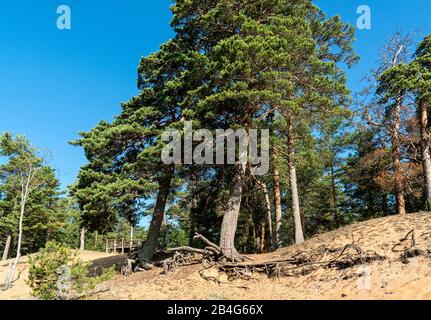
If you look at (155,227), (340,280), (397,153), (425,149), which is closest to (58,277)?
(340,280)

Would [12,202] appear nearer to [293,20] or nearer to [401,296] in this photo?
[293,20]

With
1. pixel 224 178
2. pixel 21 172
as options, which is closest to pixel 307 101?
pixel 224 178

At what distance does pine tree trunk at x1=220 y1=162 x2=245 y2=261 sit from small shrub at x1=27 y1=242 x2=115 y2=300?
16.9 ft

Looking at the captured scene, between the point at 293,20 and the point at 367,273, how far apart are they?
9.91 meters

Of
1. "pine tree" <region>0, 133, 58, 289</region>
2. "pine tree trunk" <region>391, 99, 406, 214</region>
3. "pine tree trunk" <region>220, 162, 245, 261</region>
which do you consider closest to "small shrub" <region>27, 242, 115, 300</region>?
"pine tree trunk" <region>220, 162, 245, 261</region>

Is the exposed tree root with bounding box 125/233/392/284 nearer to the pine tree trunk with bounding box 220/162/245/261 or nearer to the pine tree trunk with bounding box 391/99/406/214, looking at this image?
the pine tree trunk with bounding box 220/162/245/261

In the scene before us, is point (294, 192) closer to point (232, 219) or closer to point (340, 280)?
point (232, 219)

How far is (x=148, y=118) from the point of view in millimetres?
15242

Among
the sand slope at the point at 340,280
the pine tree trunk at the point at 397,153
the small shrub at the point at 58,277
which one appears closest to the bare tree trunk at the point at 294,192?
the sand slope at the point at 340,280

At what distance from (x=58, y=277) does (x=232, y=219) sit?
6.48 metres

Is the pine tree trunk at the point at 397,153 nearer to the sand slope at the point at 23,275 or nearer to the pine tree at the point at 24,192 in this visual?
the sand slope at the point at 23,275

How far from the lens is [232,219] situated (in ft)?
41.3
